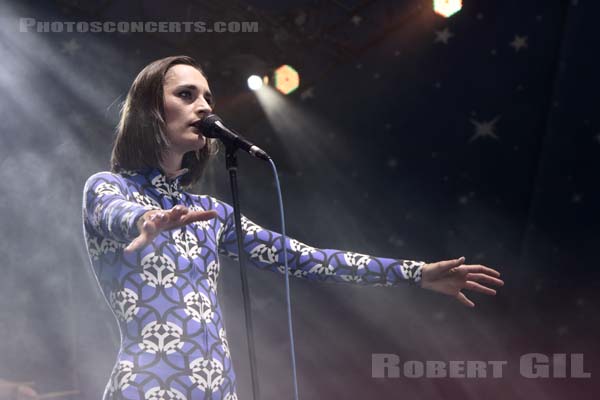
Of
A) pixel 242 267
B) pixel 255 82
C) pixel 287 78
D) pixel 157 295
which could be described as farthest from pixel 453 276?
pixel 287 78

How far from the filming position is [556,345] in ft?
14.6

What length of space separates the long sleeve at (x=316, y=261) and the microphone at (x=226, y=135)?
1.15ft

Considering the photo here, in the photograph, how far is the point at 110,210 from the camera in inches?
53.5

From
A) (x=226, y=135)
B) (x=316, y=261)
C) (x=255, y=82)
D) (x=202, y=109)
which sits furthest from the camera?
(x=255, y=82)

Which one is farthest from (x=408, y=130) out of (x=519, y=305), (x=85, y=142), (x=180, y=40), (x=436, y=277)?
(x=436, y=277)

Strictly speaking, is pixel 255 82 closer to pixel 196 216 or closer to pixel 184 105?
pixel 184 105

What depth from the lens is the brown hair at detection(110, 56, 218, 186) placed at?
1.72 meters

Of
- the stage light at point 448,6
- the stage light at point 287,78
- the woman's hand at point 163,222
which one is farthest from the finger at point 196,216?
the stage light at point 448,6

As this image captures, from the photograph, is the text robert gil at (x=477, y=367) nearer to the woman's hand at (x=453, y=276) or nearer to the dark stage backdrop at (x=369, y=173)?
the dark stage backdrop at (x=369, y=173)

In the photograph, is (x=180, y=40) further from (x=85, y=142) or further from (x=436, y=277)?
(x=436, y=277)

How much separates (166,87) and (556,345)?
369 cm

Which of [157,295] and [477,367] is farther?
[477,367]

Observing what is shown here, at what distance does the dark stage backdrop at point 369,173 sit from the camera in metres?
3.94

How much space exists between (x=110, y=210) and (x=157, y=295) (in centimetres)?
26
